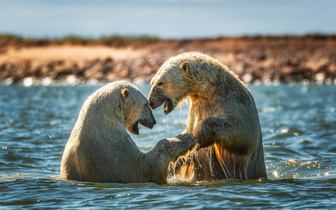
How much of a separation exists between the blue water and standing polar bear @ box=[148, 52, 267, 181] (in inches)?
Result: 9.2

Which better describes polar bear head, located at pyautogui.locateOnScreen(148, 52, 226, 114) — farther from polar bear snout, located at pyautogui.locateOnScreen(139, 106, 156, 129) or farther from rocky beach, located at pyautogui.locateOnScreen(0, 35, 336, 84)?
rocky beach, located at pyautogui.locateOnScreen(0, 35, 336, 84)

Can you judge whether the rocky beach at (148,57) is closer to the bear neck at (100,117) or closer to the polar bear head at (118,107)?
the polar bear head at (118,107)

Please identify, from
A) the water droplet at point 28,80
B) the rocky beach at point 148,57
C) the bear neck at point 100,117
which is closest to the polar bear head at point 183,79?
the bear neck at point 100,117

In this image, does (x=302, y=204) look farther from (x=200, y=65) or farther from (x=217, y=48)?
(x=217, y=48)

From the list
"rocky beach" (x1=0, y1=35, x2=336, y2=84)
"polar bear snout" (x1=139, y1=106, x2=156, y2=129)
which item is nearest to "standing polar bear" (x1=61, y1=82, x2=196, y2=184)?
"polar bear snout" (x1=139, y1=106, x2=156, y2=129)

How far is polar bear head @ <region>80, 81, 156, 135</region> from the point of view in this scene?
679 centimetres

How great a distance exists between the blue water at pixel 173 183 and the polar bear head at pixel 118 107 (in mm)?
557

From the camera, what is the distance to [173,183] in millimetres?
7500

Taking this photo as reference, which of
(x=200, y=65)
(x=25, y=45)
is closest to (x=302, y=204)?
(x=200, y=65)

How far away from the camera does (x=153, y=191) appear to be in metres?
6.68

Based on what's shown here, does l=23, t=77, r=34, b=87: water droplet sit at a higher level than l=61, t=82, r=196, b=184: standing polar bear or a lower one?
higher

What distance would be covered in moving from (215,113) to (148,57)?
45215 mm

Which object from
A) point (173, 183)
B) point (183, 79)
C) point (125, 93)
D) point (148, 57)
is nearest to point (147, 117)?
point (125, 93)

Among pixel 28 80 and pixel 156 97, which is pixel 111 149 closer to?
pixel 156 97
